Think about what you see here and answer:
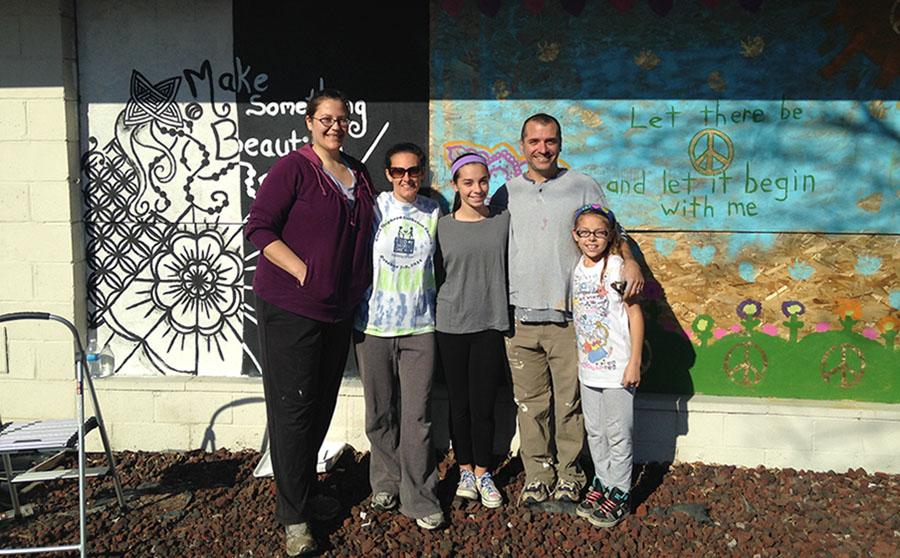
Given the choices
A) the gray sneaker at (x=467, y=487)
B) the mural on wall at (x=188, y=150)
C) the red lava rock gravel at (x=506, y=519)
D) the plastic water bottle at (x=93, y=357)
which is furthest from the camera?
the plastic water bottle at (x=93, y=357)

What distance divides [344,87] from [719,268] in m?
2.79

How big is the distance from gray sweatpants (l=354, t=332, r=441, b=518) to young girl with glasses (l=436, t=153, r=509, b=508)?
162 millimetres

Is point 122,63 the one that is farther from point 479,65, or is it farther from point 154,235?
point 479,65

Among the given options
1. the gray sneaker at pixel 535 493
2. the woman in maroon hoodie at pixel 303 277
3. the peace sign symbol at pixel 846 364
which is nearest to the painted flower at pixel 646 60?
the woman in maroon hoodie at pixel 303 277

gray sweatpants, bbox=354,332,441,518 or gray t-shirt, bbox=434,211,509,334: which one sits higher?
gray t-shirt, bbox=434,211,509,334

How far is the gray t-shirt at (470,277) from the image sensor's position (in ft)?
13.0

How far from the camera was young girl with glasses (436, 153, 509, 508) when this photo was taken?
13.0 ft

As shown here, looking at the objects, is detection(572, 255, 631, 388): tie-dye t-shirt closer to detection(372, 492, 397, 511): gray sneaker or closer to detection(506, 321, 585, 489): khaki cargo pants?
detection(506, 321, 585, 489): khaki cargo pants

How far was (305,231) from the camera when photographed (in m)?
3.69

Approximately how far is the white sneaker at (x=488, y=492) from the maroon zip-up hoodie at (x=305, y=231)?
1335 mm

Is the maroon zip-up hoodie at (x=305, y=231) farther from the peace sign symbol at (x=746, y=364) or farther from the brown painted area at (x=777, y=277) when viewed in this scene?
the peace sign symbol at (x=746, y=364)

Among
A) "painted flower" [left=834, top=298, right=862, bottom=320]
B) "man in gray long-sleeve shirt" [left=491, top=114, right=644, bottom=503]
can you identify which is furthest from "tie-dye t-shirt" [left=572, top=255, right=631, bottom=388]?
"painted flower" [left=834, top=298, right=862, bottom=320]

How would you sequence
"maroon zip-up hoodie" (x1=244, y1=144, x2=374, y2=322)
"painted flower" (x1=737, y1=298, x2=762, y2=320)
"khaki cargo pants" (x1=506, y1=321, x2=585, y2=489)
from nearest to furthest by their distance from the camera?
"maroon zip-up hoodie" (x1=244, y1=144, x2=374, y2=322), "khaki cargo pants" (x1=506, y1=321, x2=585, y2=489), "painted flower" (x1=737, y1=298, x2=762, y2=320)

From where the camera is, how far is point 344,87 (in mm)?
4957
